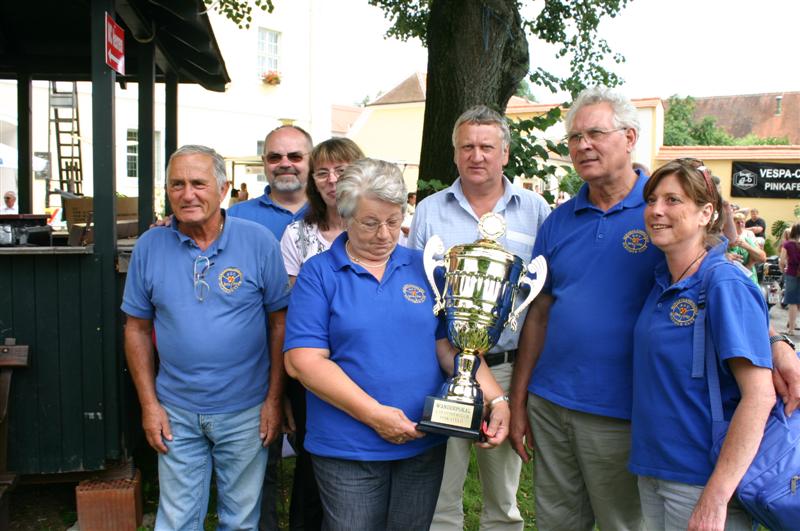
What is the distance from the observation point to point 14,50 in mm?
6402

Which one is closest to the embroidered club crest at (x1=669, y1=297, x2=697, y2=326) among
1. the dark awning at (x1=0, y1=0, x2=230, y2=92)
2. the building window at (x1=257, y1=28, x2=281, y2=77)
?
the dark awning at (x1=0, y1=0, x2=230, y2=92)

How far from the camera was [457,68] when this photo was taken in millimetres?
5945

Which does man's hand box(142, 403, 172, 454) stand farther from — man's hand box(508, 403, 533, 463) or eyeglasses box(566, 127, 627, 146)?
eyeglasses box(566, 127, 627, 146)

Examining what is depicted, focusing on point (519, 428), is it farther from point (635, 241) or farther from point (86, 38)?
point (86, 38)

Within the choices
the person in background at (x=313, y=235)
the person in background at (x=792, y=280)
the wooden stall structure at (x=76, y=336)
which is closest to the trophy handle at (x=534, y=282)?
the person in background at (x=313, y=235)

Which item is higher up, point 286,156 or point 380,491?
point 286,156

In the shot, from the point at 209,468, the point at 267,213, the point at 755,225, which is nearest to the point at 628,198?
the point at 267,213

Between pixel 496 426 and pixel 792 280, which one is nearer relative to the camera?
pixel 496 426

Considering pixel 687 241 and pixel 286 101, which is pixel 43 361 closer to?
pixel 687 241

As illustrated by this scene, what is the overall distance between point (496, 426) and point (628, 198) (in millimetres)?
987

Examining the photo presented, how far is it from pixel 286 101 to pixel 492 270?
62.4ft

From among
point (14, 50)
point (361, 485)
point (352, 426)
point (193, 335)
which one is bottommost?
point (361, 485)

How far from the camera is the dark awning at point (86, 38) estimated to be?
4746mm

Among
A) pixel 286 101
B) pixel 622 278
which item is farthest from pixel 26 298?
pixel 286 101
